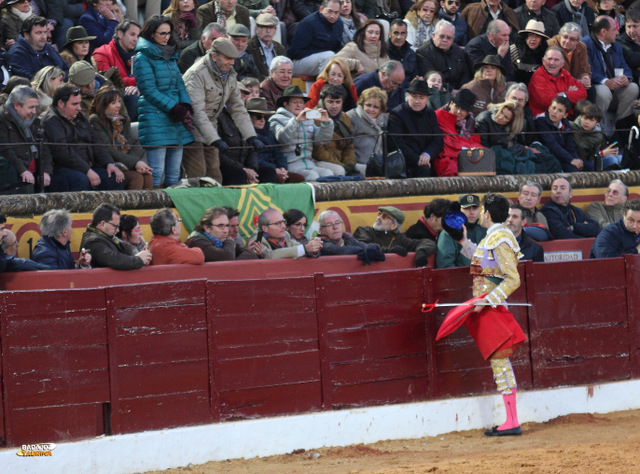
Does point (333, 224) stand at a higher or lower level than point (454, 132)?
lower

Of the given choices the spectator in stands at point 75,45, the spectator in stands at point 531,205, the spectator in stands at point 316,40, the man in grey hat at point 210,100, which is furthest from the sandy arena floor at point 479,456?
the spectator in stands at point 316,40

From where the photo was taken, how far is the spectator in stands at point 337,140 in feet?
34.3

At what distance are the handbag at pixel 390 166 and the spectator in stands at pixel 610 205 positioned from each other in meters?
2.22

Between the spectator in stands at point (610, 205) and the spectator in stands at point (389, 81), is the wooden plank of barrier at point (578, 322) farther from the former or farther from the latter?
the spectator in stands at point (389, 81)

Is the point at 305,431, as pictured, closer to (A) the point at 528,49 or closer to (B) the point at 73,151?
(B) the point at 73,151

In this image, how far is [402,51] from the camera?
478 inches

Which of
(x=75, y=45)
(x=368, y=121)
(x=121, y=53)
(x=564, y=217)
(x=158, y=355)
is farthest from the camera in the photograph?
(x=564, y=217)

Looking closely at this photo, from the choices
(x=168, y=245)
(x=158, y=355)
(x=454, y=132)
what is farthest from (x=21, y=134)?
(x=454, y=132)

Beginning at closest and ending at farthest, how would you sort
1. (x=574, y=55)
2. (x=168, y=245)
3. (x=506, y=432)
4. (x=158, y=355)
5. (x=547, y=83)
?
1. (x=158, y=355)
2. (x=168, y=245)
3. (x=506, y=432)
4. (x=547, y=83)
5. (x=574, y=55)

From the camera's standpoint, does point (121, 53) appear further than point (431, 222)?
Yes

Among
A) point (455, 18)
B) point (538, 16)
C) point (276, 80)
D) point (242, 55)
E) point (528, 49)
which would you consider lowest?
point (276, 80)

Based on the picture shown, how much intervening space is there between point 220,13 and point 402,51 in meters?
1.98

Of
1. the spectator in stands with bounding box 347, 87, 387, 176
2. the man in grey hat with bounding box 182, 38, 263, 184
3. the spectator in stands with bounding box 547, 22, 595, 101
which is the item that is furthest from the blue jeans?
the spectator in stands with bounding box 547, 22, 595, 101

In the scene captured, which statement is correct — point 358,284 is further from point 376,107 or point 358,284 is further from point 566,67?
point 566,67
